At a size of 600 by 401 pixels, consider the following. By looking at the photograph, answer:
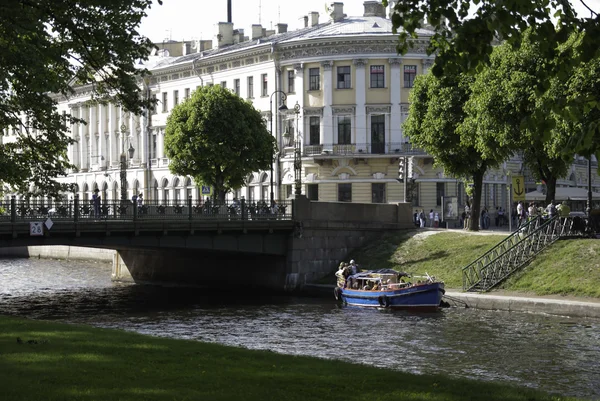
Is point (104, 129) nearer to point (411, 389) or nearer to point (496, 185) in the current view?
point (496, 185)

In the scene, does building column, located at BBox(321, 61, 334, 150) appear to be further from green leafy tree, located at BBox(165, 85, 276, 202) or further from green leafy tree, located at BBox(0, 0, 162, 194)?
green leafy tree, located at BBox(0, 0, 162, 194)

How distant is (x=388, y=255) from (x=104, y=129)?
2274 inches

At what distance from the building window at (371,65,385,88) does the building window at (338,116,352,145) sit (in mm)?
3367

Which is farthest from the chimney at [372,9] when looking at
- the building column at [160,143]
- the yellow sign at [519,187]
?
the yellow sign at [519,187]

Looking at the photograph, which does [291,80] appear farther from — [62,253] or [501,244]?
[501,244]

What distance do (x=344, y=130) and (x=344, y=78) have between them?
407 cm

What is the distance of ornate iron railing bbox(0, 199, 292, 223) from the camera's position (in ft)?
163

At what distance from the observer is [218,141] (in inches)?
2945

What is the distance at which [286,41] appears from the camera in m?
86.4

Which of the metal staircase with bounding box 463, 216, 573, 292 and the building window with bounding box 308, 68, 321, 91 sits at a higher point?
the building window with bounding box 308, 68, 321, 91

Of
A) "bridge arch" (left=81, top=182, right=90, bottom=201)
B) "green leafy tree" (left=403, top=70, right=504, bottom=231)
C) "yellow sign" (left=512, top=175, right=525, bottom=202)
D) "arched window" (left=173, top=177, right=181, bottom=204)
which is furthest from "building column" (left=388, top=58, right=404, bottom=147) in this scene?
"bridge arch" (left=81, top=182, right=90, bottom=201)

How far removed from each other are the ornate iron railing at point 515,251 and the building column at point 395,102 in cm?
3131

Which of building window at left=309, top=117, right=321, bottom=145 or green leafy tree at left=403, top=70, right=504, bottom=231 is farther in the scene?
building window at left=309, top=117, right=321, bottom=145

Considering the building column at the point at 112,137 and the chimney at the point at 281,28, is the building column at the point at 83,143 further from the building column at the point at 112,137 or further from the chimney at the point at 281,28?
the chimney at the point at 281,28
